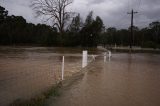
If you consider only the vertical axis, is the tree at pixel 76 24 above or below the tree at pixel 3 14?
below

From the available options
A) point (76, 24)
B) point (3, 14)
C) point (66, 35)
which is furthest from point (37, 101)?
point (3, 14)

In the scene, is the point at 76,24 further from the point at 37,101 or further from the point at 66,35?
the point at 37,101

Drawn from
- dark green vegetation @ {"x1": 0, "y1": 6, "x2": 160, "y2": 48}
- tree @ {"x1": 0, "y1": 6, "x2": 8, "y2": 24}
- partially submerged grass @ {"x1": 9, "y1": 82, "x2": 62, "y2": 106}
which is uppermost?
tree @ {"x1": 0, "y1": 6, "x2": 8, "y2": 24}

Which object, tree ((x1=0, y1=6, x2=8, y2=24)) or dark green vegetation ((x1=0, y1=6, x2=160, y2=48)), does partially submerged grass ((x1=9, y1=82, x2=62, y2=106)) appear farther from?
tree ((x1=0, y1=6, x2=8, y2=24))

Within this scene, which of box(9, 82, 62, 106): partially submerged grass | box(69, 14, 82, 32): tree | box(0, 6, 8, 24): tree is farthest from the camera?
box(0, 6, 8, 24): tree

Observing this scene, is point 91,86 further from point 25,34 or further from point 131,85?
point 25,34

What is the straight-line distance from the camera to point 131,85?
12.0 meters

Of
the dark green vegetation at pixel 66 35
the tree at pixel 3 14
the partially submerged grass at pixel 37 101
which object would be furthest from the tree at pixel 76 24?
the partially submerged grass at pixel 37 101

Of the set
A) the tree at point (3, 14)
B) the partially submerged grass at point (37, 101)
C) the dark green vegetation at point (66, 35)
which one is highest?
the tree at point (3, 14)

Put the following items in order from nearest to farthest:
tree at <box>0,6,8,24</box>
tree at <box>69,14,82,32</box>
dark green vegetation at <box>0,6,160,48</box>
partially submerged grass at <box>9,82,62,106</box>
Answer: partially submerged grass at <box>9,82,62,106</box>
dark green vegetation at <box>0,6,160,48</box>
tree at <box>69,14,82,32</box>
tree at <box>0,6,8,24</box>

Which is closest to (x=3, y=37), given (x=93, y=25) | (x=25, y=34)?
(x=25, y=34)

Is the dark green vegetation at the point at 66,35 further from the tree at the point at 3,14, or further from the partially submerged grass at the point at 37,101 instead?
the partially submerged grass at the point at 37,101

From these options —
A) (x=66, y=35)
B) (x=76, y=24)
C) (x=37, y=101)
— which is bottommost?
(x=37, y=101)

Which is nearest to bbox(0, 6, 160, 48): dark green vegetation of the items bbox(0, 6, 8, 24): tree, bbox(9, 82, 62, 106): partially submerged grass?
bbox(0, 6, 8, 24): tree
